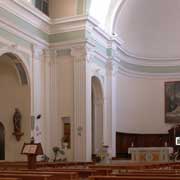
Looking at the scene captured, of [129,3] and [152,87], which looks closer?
[129,3]

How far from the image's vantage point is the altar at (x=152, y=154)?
1870cm

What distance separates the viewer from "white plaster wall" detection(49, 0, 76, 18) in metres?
20.5

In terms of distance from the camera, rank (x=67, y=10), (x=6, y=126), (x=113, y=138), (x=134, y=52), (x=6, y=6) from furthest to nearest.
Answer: (x=134, y=52) → (x=113, y=138) → (x=67, y=10) → (x=6, y=126) → (x=6, y=6)

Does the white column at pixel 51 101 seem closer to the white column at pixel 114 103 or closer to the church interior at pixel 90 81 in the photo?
the church interior at pixel 90 81

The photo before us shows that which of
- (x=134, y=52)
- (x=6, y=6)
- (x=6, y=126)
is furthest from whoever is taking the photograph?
(x=134, y=52)

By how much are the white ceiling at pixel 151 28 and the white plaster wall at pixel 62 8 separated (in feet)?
15.7

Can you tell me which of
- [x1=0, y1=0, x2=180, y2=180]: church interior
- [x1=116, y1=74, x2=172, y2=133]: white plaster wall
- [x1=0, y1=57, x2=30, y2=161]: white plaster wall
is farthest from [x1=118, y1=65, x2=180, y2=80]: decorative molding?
[x1=0, y1=57, x2=30, y2=161]: white plaster wall

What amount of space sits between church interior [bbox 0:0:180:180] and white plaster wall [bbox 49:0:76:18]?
0.05 meters

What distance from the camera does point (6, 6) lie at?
16.9 meters

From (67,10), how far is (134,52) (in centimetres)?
757

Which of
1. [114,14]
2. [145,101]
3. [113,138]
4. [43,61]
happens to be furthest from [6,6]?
[145,101]

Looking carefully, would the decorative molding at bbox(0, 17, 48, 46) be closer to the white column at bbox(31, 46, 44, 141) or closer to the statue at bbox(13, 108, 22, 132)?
the white column at bbox(31, 46, 44, 141)

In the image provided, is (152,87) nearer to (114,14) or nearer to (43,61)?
(114,14)

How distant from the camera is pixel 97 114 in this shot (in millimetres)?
23312
